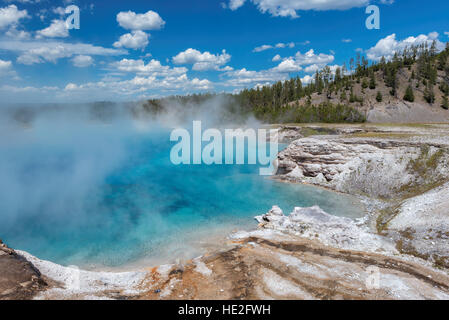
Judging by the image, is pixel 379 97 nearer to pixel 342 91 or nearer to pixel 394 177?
pixel 342 91

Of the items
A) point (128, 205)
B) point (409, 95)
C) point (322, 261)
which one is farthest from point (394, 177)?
point (409, 95)

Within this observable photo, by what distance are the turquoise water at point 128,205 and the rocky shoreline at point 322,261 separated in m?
3.74

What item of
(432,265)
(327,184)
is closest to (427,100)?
(327,184)

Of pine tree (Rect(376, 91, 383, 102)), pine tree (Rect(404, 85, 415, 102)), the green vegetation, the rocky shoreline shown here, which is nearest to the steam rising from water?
the rocky shoreline

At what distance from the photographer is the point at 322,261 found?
64.0ft

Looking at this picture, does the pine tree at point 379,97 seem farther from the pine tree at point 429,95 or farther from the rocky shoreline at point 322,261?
the rocky shoreline at point 322,261

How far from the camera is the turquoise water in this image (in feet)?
79.4

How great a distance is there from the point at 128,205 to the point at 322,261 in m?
25.0

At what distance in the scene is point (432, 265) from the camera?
63.4 ft

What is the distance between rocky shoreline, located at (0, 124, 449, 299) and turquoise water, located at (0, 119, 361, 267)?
3.74 m

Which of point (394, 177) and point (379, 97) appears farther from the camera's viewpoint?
point (379, 97)

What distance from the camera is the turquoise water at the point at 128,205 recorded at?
24188 mm

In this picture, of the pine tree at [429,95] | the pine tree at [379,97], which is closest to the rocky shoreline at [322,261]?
the pine tree at [379,97]
